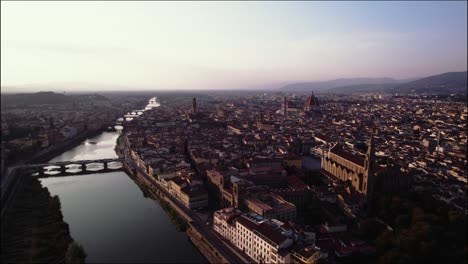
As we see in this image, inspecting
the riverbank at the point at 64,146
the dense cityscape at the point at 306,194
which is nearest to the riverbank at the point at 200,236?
the dense cityscape at the point at 306,194

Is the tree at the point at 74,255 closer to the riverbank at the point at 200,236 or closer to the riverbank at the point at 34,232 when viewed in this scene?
the riverbank at the point at 34,232

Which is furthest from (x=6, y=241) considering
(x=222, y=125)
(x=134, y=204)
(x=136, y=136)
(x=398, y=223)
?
(x=222, y=125)

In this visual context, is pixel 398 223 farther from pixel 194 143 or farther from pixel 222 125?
pixel 222 125

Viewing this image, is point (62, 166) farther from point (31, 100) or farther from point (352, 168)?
point (31, 100)

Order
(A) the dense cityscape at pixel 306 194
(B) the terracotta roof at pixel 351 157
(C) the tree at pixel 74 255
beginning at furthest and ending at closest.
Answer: (B) the terracotta roof at pixel 351 157 → (C) the tree at pixel 74 255 → (A) the dense cityscape at pixel 306 194

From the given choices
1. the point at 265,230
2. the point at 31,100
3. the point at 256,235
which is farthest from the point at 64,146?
the point at 31,100

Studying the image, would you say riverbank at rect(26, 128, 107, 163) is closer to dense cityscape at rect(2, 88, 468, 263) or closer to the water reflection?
dense cityscape at rect(2, 88, 468, 263)

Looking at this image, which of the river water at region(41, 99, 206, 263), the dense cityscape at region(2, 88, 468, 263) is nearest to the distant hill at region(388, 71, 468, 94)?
the dense cityscape at region(2, 88, 468, 263)
